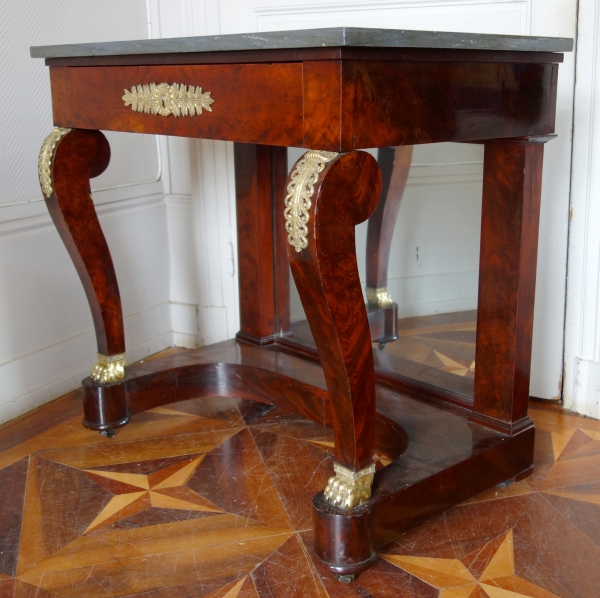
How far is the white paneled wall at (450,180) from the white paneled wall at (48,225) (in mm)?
316

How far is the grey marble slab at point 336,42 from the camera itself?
3.40 feet

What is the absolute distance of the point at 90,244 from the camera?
170 centimetres

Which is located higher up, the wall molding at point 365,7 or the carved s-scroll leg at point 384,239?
the wall molding at point 365,7

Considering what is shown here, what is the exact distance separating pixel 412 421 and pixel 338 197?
1.91ft

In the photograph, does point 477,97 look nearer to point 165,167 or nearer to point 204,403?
point 204,403

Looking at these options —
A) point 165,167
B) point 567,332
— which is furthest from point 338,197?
point 165,167

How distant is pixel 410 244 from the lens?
1696 millimetres

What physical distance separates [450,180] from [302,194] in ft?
1.87

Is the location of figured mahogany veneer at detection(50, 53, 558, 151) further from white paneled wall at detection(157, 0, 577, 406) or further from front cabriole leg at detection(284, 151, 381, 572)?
white paneled wall at detection(157, 0, 577, 406)

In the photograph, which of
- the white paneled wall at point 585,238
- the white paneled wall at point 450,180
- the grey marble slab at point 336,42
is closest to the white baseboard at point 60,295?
the white paneled wall at point 450,180

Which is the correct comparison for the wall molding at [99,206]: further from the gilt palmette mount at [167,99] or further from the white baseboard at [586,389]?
the white baseboard at [586,389]

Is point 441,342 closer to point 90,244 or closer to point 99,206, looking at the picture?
point 90,244

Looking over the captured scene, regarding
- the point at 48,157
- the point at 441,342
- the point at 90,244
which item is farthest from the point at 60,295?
the point at 441,342

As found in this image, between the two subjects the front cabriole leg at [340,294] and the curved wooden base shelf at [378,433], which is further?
the curved wooden base shelf at [378,433]
